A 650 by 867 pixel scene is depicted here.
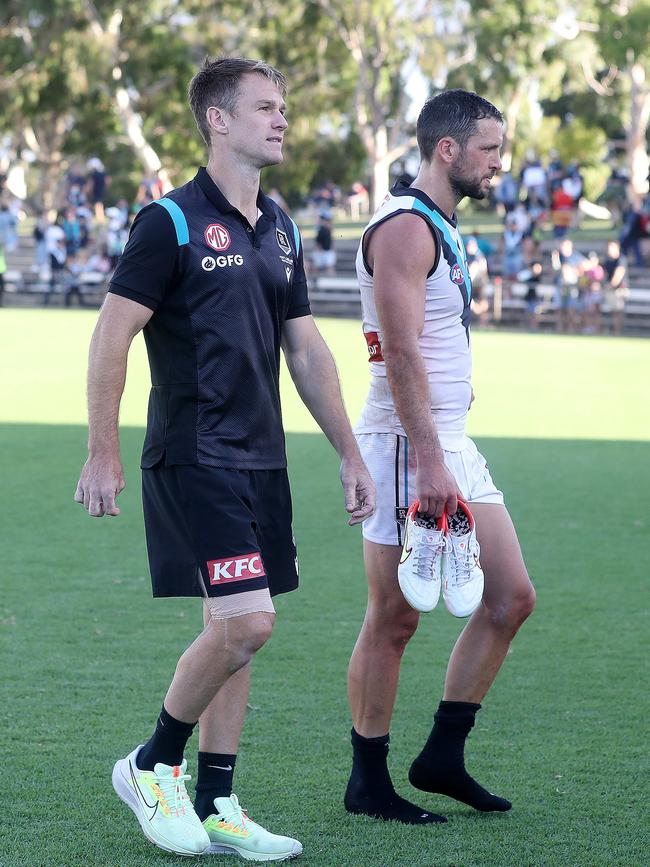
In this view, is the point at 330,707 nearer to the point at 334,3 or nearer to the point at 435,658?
the point at 435,658

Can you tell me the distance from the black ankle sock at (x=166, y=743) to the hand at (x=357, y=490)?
2.47 ft

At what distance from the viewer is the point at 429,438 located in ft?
12.8

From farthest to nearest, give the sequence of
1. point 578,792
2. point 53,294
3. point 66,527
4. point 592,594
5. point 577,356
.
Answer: point 53,294
point 577,356
point 66,527
point 592,594
point 578,792

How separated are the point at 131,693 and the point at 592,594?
292cm

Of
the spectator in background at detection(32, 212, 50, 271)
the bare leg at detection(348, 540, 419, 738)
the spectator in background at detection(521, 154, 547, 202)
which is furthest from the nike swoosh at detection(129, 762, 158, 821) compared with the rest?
the spectator in background at detection(32, 212, 50, 271)

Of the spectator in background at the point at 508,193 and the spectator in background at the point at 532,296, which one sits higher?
the spectator in background at the point at 508,193

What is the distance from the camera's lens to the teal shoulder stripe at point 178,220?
3603 mm

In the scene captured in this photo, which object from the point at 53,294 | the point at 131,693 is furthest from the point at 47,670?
the point at 53,294

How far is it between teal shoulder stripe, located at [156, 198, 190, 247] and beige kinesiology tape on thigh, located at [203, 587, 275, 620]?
95 cm

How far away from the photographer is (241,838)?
3.68 metres

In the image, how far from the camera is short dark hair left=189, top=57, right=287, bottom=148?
12.3 feet

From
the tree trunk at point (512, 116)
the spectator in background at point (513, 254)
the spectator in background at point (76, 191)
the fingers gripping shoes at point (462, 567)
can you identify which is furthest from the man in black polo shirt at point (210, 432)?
the tree trunk at point (512, 116)

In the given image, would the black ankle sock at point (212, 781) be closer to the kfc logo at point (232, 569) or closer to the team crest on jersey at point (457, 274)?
the kfc logo at point (232, 569)

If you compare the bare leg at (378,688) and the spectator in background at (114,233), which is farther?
the spectator in background at (114,233)
